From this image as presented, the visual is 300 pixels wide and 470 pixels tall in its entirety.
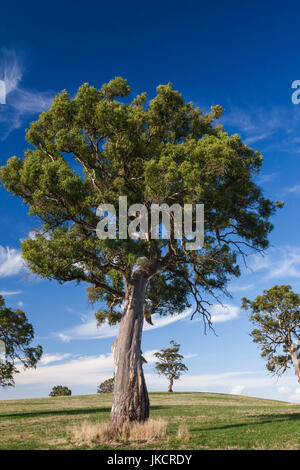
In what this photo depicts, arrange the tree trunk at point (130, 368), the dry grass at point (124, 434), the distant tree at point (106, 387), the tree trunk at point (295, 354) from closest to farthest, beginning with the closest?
the dry grass at point (124, 434)
the tree trunk at point (130, 368)
the tree trunk at point (295, 354)
the distant tree at point (106, 387)

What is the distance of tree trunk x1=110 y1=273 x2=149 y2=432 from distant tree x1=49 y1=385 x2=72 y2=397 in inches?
2883

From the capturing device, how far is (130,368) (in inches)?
645

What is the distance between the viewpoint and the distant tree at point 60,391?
267 ft

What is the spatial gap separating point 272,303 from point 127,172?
29.6 m

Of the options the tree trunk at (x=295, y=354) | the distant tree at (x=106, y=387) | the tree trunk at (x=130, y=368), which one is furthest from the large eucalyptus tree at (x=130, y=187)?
the distant tree at (x=106, y=387)

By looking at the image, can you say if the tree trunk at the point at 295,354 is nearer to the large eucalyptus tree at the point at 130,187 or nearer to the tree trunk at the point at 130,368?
the large eucalyptus tree at the point at 130,187

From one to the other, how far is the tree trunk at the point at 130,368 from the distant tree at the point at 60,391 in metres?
73.2

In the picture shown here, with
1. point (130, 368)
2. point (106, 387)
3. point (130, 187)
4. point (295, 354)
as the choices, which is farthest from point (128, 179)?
point (106, 387)

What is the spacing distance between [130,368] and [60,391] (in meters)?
74.6

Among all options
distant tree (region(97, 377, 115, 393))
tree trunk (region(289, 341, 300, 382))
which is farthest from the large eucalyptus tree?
distant tree (region(97, 377, 115, 393))

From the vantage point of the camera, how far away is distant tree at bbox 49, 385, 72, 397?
8125 cm

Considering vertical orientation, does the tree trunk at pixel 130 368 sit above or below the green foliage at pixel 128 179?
below

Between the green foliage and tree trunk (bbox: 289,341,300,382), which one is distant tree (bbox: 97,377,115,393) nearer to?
tree trunk (bbox: 289,341,300,382)

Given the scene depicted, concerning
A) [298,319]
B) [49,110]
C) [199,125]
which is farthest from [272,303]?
[49,110]
